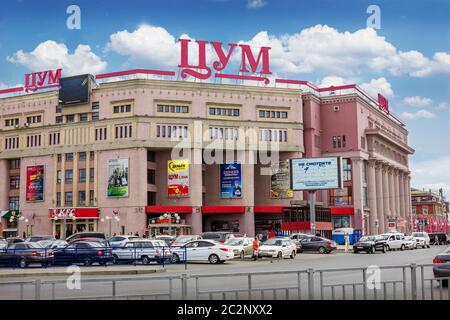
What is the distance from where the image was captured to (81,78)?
80.3 meters

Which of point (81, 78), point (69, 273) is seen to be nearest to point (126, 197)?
point (81, 78)

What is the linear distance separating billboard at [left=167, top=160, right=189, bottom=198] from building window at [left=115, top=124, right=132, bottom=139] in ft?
21.6

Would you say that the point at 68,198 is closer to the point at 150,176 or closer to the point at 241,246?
the point at 150,176

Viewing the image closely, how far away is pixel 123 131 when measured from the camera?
77.9 m

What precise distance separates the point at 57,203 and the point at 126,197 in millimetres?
10971

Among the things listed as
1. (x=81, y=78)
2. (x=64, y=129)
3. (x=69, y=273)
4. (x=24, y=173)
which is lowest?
(x=69, y=273)

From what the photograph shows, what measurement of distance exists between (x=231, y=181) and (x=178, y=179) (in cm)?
726

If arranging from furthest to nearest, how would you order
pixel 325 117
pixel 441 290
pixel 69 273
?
1. pixel 325 117
2. pixel 69 273
3. pixel 441 290

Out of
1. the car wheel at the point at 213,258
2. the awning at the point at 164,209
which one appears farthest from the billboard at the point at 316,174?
the car wheel at the point at 213,258

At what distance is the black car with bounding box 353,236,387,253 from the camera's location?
4890 centimetres

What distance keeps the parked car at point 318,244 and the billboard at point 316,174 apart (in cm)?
1282

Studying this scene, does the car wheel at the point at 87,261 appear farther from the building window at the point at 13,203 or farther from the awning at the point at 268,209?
the building window at the point at 13,203

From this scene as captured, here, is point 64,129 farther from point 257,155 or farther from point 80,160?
point 257,155
